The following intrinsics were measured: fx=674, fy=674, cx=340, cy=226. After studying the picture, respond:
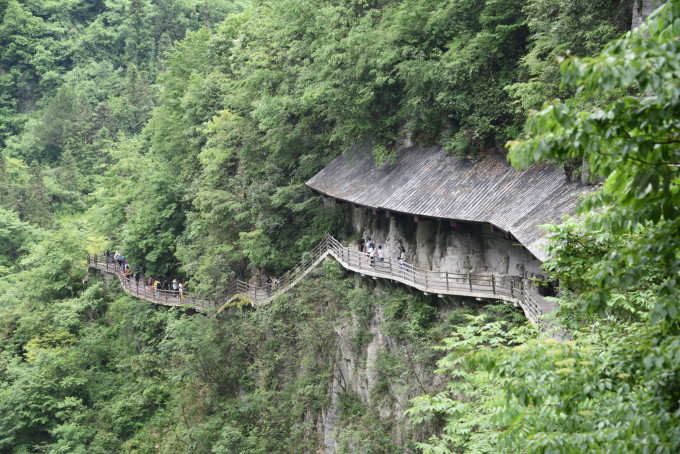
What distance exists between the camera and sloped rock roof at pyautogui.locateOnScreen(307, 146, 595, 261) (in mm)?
16500

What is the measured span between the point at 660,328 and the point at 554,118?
2.26 metres

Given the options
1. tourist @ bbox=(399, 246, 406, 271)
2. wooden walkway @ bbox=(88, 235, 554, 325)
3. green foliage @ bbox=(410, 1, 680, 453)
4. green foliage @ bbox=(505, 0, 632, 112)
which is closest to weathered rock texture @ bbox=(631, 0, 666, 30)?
green foliage @ bbox=(505, 0, 632, 112)

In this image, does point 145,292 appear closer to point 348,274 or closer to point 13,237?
point 348,274

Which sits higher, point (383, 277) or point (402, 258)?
point (402, 258)

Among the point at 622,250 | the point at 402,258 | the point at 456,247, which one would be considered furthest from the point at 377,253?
the point at 622,250

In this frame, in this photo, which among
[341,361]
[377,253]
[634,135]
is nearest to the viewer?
[634,135]

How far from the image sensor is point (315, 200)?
29.4 meters

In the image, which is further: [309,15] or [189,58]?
[189,58]

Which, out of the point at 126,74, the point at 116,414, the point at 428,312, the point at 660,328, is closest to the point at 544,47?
the point at 428,312

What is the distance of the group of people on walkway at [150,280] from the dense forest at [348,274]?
0.97 metres

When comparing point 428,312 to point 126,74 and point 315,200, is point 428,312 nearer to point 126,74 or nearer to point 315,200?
point 315,200

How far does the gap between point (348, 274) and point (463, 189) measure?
685cm

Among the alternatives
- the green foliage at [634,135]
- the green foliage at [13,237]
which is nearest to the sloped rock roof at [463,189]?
the green foliage at [634,135]

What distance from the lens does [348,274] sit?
25.4m
